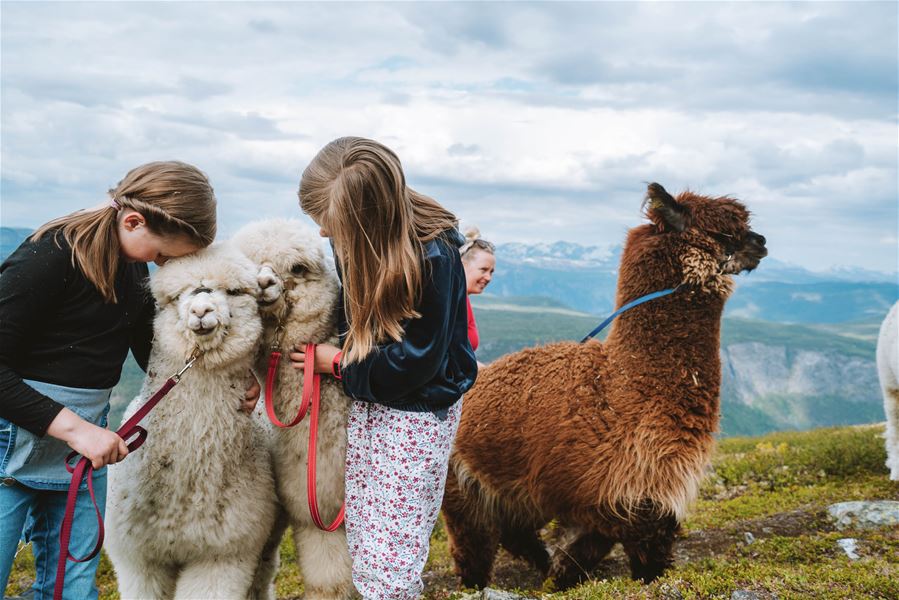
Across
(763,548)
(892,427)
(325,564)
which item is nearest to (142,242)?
(325,564)

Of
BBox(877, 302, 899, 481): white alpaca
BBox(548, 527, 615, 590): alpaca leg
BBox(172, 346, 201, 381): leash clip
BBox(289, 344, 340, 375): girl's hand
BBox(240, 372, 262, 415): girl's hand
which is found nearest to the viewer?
BBox(172, 346, 201, 381): leash clip

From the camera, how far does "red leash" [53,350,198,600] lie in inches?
108

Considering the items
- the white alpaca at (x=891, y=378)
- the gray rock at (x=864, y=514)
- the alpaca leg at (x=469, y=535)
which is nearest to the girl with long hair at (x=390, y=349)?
the alpaca leg at (x=469, y=535)

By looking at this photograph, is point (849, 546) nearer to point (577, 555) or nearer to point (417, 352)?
point (577, 555)

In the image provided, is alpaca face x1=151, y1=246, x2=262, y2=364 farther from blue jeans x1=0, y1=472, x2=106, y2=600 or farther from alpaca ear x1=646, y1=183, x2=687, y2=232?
alpaca ear x1=646, y1=183, x2=687, y2=232

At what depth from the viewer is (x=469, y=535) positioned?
16.6 ft

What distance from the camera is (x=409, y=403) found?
10.3 feet

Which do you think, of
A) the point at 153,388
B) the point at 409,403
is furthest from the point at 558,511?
the point at 153,388

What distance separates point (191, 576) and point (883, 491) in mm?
6646

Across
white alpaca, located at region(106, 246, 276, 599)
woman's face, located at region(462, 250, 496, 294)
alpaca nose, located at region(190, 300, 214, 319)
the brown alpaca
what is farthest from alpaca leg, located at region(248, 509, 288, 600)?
woman's face, located at region(462, 250, 496, 294)

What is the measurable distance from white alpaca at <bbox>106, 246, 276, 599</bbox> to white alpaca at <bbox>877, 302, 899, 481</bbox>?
272 inches

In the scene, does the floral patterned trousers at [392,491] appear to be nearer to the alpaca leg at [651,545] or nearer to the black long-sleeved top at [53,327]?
the black long-sleeved top at [53,327]

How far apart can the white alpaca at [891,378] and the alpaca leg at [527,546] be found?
14.0 feet

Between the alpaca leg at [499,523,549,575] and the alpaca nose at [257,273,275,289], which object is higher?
the alpaca nose at [257,273,275,289]
